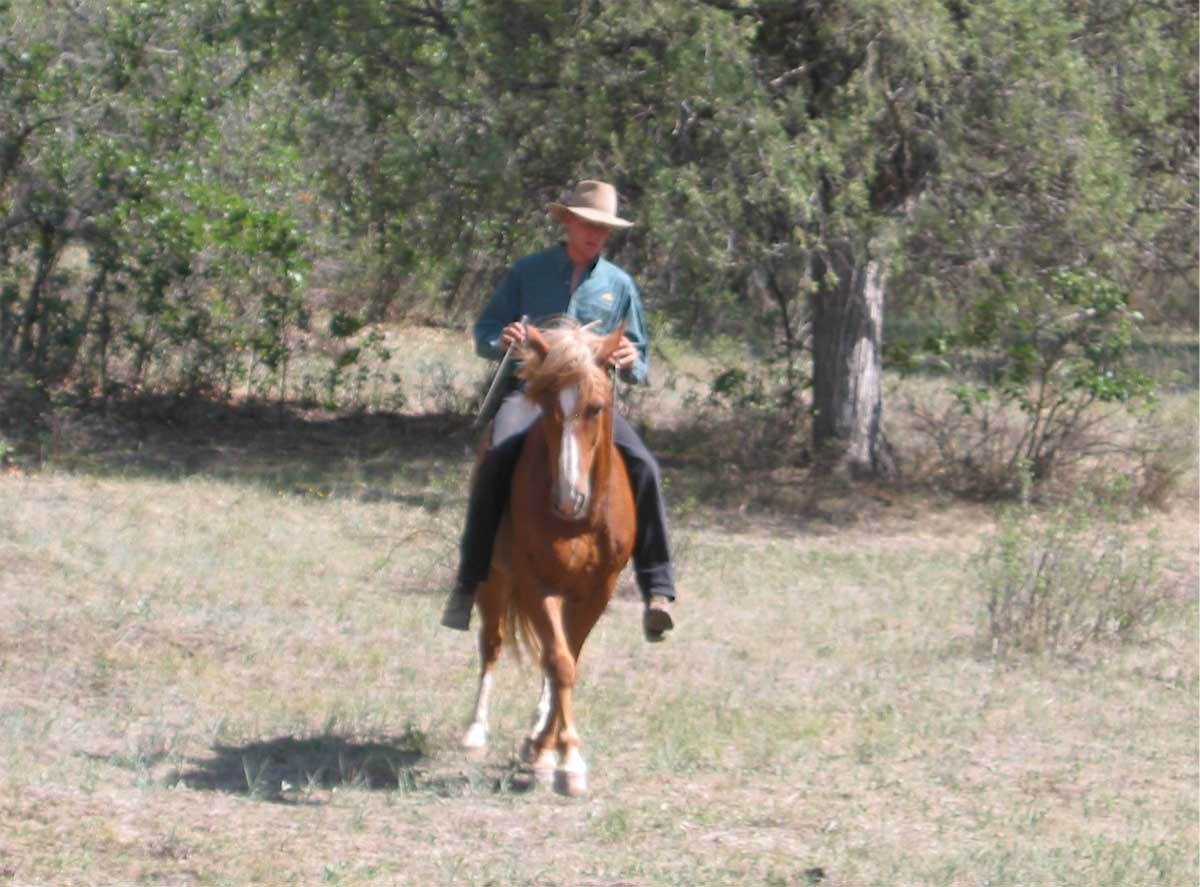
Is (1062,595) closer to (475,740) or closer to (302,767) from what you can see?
(475,740)

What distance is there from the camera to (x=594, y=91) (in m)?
12.5

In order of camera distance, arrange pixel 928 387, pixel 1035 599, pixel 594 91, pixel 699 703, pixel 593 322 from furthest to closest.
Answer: pixel 928 387 → pixel 594 91 → pixel 1035 599 → pixel 699 703 → pixel 593 322

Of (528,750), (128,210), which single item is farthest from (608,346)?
(128,210)

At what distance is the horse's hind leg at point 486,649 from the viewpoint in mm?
6988

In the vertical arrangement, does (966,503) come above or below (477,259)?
below

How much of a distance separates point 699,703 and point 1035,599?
233 centimetres

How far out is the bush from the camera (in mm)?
9312

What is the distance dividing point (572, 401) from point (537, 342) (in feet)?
0.93

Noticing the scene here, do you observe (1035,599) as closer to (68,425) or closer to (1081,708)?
(1081,708)

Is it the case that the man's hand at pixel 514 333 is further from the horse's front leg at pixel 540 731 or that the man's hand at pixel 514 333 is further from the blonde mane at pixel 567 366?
the horse's front leg at pixel 540 731

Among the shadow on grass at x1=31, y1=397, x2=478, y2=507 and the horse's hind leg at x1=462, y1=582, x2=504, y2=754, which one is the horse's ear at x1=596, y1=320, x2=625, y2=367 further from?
the shadow on grass at x1=31, y1=397, x2=478, y2=507

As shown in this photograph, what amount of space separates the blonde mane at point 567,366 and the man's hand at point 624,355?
0.15 metres


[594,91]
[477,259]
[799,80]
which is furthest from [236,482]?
[799,80]

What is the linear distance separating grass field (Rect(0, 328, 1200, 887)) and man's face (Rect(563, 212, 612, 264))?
206cm
